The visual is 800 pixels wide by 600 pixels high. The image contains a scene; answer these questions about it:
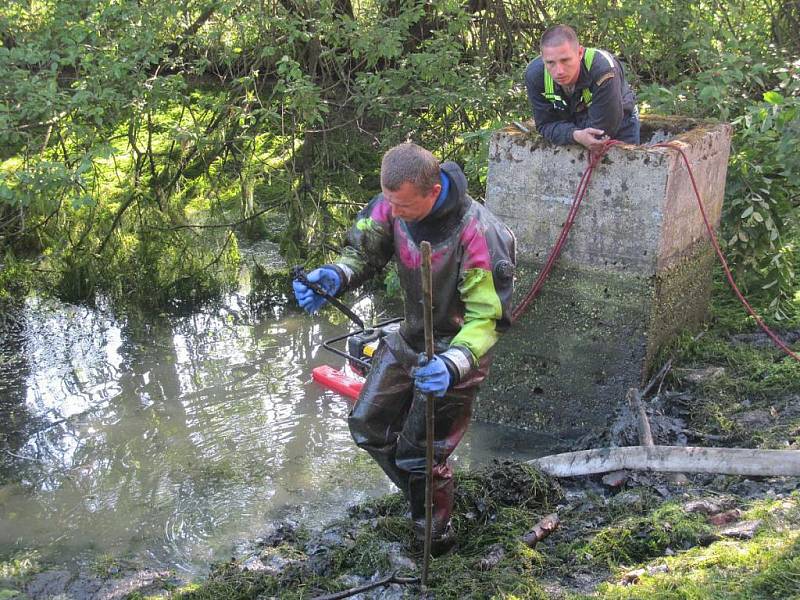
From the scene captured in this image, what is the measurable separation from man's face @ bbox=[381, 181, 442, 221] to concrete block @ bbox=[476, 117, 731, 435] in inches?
79.7

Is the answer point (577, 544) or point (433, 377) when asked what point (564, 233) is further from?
point (433, 377)

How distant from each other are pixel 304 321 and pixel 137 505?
10.3ft

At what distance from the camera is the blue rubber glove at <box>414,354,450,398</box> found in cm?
366

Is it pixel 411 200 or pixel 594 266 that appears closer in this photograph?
pixel 411 200

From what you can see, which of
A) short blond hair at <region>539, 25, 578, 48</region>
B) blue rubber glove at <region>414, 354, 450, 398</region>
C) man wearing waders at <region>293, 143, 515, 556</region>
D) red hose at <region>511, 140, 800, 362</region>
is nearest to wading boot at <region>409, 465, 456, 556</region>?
man wearing waders at <region>293, 143, 515, 556</region>

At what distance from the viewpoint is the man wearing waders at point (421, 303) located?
12.5ft

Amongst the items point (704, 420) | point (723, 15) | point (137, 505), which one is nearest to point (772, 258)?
point (704, 420)

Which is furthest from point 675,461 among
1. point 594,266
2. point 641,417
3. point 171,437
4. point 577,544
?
point 171,437

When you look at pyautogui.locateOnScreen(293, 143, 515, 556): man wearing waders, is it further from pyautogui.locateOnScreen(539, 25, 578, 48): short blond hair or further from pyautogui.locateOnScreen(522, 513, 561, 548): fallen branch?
pyautogui.locateOnScreen(539, 25, 578, 48): short blond hair

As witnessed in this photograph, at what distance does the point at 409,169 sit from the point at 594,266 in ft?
7.85

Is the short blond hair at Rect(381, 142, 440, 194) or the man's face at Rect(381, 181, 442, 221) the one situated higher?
the short blond hair at Rect(381, 142, 440, 194)

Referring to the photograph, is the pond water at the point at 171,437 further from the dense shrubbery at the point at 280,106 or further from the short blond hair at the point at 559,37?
the short blond hair at the point at 559,37

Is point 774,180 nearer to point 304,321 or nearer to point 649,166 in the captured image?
point 649,166

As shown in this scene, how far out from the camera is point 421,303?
13.8ft
